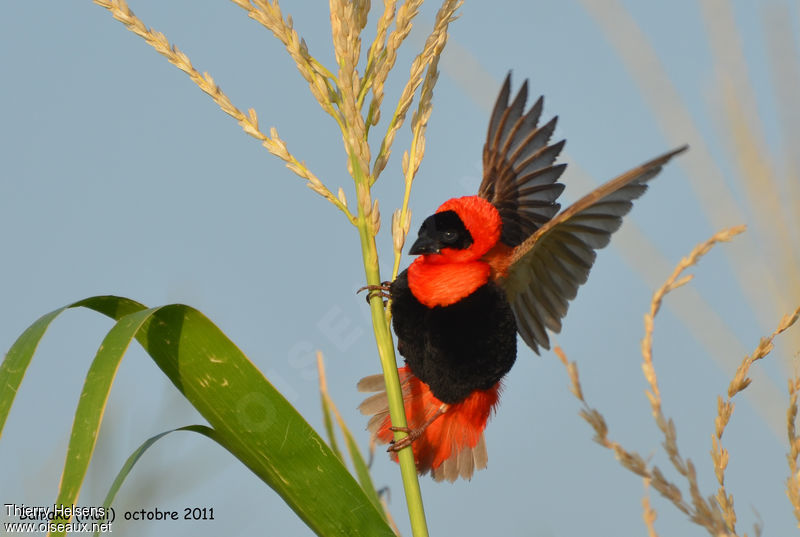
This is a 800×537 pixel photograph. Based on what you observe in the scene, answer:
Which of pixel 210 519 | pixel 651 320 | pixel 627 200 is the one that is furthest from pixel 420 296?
pixel 651 320

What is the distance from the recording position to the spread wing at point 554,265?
2137 mm

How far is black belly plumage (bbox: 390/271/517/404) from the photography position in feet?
7.63

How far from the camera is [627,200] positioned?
1.97 meters

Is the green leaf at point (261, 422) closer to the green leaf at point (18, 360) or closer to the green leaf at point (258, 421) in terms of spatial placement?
the green leaf at point (258, 421)

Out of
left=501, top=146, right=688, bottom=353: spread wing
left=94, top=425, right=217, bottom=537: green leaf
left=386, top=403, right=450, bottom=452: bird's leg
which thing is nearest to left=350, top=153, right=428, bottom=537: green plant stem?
left=386, top=403, right=450, bottom=452: bird's leg

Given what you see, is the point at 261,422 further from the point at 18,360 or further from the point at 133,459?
the point at 18,360

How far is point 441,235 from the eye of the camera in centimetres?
231

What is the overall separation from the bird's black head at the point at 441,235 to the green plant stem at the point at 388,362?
87 cm

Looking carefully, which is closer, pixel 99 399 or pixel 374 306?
pixel 99 399

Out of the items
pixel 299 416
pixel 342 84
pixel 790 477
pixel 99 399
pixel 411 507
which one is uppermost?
pixel 342 84

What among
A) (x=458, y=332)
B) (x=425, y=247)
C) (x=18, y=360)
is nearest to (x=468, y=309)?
(x=458, y=332)

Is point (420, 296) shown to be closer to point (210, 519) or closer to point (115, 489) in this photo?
point (210, 519)

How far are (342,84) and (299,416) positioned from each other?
23.9 inches

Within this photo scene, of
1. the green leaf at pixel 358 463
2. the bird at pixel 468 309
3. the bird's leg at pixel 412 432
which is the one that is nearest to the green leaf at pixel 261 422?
the bird's leg at pixel 412 432
